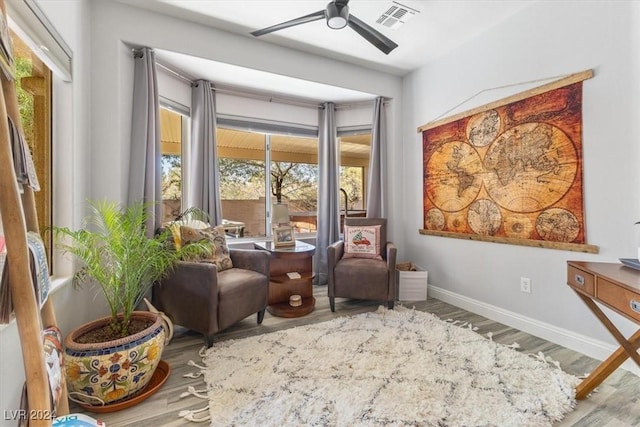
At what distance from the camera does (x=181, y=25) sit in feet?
8.29

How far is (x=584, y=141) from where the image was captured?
6.75 ft

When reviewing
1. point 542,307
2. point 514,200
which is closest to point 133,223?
point 514,200

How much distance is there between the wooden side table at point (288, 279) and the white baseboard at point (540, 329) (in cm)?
149

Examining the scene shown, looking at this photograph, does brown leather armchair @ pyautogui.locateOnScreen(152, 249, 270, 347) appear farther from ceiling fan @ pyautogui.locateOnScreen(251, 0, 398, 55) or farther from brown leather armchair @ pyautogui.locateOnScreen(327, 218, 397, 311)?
ceiling fan @ pyautogui.locateOnScreen(251, 0, 398, 55)

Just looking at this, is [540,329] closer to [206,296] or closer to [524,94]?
[524,94]

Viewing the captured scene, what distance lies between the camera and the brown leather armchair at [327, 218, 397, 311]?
2801mm

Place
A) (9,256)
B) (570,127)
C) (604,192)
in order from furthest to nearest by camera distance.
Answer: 1. (570,127)
2. (604,192)
3. (9,256)

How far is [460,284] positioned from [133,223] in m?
2.95

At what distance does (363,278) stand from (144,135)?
231cm

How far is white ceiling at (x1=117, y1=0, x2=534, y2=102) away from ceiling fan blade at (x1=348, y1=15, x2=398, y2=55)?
1.21 feet

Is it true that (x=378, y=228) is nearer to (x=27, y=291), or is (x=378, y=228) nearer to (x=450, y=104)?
(x=450, y=104)

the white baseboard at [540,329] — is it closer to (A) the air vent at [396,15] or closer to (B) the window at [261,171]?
(B) the window at [261,171]

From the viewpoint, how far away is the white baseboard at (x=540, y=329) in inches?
77.2

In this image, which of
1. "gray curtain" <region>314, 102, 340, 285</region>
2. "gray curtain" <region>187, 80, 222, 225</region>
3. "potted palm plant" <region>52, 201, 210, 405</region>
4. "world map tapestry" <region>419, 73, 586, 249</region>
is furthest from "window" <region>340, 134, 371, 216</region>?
"potted palm plant" <region>52, 201, 210, 405</region>
